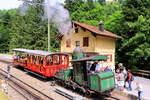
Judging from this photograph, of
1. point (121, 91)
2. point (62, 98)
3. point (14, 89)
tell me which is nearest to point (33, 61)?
point (14, 89)

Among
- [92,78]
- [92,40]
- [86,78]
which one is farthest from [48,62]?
[92,40]

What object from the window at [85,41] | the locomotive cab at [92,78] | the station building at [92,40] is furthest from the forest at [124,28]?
the locomotive cab at [92,78]

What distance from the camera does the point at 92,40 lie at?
15.7m

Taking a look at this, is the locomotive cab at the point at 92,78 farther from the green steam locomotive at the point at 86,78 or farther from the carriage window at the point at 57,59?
the carriage window at the point at 57,59

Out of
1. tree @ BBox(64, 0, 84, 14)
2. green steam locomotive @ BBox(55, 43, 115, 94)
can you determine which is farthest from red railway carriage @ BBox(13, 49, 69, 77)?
tree @ BBox(64, 0, 84, 14)

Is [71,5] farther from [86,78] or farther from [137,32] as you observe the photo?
[86,78]

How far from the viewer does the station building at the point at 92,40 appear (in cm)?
1540

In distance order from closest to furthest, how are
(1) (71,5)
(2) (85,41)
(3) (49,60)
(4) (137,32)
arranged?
(3) (49,60)
(4) (137,32)
(2) (85,41)
(1) (71,5)

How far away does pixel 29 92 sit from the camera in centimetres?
952

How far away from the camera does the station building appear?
→ 15398 millimetres

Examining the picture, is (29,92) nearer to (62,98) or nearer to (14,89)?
(14,89)

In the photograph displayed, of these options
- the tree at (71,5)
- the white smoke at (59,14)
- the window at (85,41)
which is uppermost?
the tree at (71,5)

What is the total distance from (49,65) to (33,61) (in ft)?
8.10

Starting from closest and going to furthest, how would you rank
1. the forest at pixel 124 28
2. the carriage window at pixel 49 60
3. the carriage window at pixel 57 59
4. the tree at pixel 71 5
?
the carriage window at pixel 49 60, the carriage window at pixel 57 59, the forest at pixel 124 28, the tree at pixel 71 5
